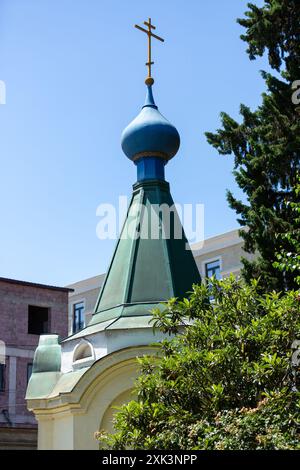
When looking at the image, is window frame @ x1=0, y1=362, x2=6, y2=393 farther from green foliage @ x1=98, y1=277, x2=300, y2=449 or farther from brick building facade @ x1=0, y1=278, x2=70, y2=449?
green foliage @ x1=98, y1=277, x2=300, y2=449

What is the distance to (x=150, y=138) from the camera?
55.6 ft

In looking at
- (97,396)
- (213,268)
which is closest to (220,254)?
(213,268)

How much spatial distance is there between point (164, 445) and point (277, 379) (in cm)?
169

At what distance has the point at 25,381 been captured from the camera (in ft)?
108

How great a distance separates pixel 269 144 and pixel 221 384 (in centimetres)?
653

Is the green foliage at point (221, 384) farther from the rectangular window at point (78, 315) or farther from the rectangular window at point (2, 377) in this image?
the rectangular window at point (78, 315)

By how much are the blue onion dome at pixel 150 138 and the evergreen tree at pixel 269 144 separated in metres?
0.84

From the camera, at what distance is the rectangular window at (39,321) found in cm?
3469

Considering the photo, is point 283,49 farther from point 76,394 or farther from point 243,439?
point 243,439

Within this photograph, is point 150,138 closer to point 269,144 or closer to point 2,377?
point 269,144

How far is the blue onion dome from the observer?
55.5 feet
